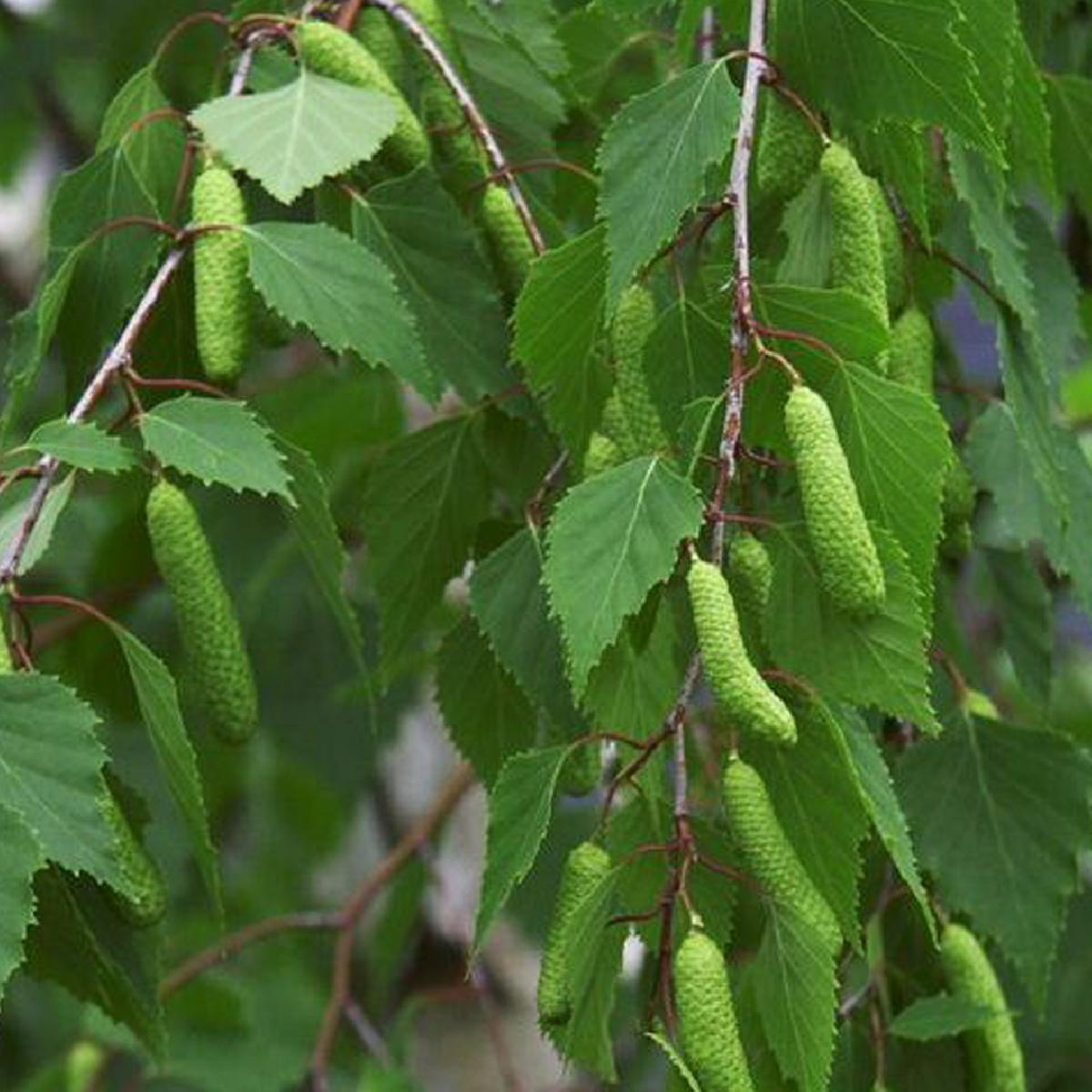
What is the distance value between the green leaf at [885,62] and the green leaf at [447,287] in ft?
0.73

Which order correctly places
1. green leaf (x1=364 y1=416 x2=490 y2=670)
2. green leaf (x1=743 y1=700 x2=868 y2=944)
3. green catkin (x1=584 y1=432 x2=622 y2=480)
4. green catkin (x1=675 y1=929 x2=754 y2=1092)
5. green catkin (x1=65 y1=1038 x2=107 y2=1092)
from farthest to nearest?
green catkin (x1=65 y1=1038 x2=107 y2=1092) < green leaf (x1=364 y1=416 x2=490 y2=670) < green catkin (x1=584 y1=432 x2=622 y2=480) < green leaf (x1=743 y1=700 x2=868 y2=944) < green catkin (x1=675 y1=929 x2=754 y2=1092)

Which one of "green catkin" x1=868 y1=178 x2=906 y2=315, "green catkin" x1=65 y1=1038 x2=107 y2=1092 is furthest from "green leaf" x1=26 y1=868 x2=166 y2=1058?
"green catkin" x1=65 y1=1038 x2=107 y2=1092

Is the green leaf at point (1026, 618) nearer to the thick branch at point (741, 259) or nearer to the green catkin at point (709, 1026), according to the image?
the thick branch at point (741, 259)

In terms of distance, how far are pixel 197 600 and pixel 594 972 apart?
0.25 meters

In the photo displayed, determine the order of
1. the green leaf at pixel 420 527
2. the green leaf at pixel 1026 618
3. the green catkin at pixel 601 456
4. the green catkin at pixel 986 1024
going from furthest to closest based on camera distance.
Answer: the green leaf at pixel 1026 618, the green leaf at pixel 420 527, the green catkin at pixel 986 1024, the green catkin at pixel 601 456

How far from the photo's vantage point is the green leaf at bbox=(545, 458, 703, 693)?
104 centimetres

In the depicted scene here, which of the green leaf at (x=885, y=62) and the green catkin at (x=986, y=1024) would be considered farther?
the green catkin at (x=986, y=1024)

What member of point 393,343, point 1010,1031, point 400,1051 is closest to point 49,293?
point 393,343

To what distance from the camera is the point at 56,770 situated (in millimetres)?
1088

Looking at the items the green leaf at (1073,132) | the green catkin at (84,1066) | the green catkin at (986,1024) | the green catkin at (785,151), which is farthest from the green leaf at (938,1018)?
the green catkin at (84,1066)

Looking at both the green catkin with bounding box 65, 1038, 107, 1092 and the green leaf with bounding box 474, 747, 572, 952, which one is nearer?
the green leaf with bounding box 474, 747, 572, 952

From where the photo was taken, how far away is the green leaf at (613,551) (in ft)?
3.43

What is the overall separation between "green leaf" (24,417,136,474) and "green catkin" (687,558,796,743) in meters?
0.27

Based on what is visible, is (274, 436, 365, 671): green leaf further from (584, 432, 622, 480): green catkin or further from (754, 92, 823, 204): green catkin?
(754, 92, 823, 204): green catkin
